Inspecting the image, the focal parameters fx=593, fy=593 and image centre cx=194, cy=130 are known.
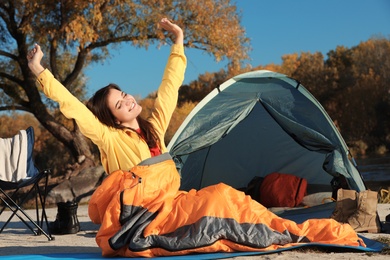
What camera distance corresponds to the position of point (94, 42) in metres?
11.0

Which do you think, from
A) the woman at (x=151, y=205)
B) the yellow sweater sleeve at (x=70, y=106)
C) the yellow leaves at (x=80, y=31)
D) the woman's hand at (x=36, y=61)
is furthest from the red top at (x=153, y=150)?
the yellow leaves at (x=80, y=31)

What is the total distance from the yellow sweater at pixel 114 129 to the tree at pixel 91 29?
22.2 feet

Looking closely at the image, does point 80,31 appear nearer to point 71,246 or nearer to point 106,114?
point 71,246

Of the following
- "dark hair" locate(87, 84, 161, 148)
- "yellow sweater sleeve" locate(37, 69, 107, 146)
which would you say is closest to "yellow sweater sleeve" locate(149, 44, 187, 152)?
"dark hair" locate(87, 84, 161, 148)

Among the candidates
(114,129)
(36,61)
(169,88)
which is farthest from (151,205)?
(36,61)

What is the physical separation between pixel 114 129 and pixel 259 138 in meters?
3.79

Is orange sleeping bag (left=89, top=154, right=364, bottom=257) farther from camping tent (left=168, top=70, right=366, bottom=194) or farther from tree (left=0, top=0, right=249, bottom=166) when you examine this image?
tree (left=0, top=0, right=249, bottom=166)

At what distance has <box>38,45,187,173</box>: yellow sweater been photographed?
2855 mm

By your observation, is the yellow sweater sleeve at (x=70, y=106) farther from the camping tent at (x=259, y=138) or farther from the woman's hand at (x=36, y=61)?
the camping tent at (x=259, y=138)

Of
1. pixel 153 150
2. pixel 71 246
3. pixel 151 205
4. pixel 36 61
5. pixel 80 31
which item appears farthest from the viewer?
pixel 80 31

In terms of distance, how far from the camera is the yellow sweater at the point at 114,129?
286 centimetres

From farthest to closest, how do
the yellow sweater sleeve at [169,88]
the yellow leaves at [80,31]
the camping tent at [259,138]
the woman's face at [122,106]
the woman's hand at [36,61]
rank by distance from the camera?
the yellow leaves at [80,31]
the camping tent at [259,138]
the yellow sweater sleeve at [169,88]
the woman's face at [122,106]
the woman's hand at [36,61]

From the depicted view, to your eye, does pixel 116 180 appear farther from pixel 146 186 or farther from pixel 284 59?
pixel 284 59

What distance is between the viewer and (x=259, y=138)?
6.73 meters
